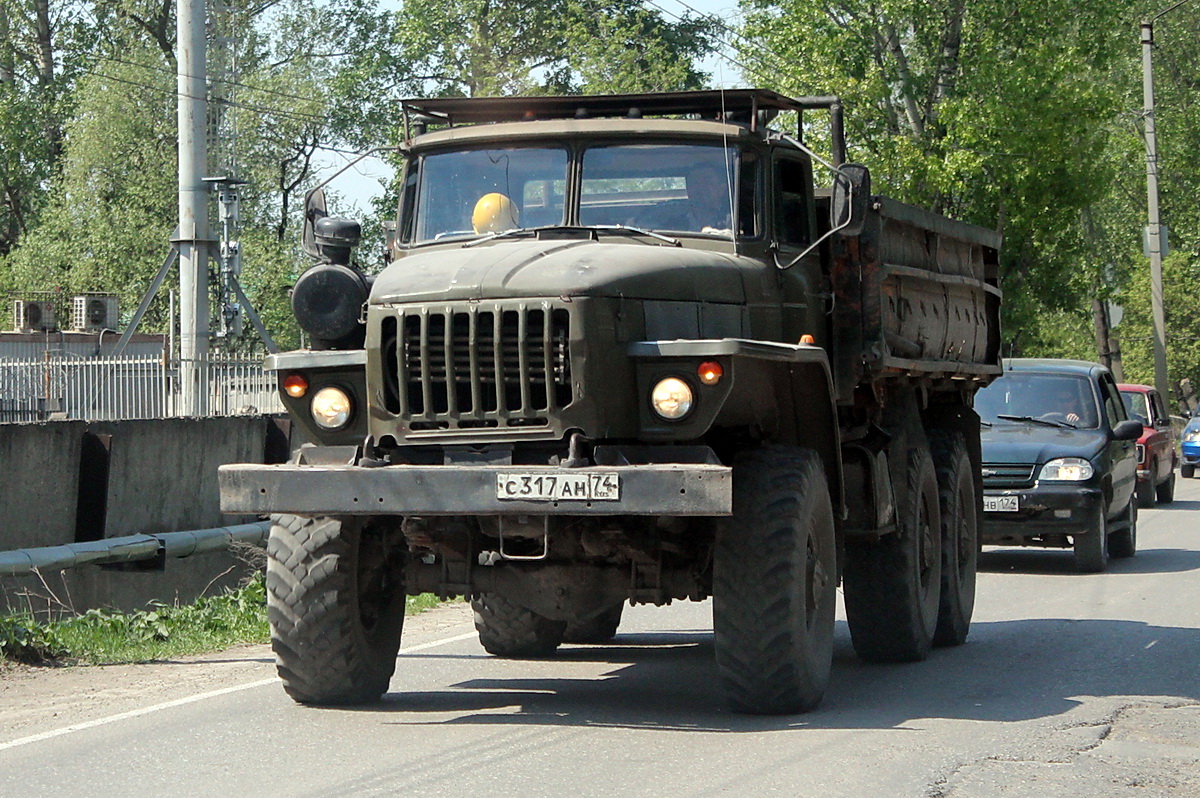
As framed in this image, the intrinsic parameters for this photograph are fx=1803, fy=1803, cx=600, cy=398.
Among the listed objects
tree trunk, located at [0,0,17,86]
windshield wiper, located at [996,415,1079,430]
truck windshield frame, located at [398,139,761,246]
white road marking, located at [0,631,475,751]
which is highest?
tree trunk, located at [0,0,17,86]

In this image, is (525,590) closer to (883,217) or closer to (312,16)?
(883,217)

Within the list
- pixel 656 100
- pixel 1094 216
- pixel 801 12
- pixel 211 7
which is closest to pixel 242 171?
pixel 211 7

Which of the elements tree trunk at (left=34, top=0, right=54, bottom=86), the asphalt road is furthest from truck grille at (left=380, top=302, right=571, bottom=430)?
tree trunk at (left=34, top=0, right=54, bottom=86)

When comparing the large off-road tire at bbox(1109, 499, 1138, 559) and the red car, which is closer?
the large off-road tire at bbox(1109, 499, 1138, 559)

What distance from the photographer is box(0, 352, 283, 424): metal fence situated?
23.5 m

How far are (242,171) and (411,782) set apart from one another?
45.0 metres

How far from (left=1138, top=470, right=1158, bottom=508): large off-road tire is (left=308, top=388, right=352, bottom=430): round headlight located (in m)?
17.7

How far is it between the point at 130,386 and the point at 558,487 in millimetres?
17706

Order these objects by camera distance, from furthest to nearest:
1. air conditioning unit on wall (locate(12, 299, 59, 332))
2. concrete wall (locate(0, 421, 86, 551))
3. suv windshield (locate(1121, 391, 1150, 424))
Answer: air conditioning unit on wall (locate(12, 299, 59, 332)) < suv windshield (locate(1121, 391, 1150, 424)) < concrete wall (locate(0, 421, 86, 551))

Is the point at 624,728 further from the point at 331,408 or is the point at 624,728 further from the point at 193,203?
the point at 193,203

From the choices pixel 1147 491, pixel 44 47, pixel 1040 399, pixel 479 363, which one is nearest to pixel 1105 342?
pixel 1147 491

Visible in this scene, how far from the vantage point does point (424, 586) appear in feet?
26.8

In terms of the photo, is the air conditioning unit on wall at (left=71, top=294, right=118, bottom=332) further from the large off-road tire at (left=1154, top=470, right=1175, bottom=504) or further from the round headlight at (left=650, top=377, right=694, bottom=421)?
the round headlight at (left=650, top=377, right=694, bottom=421)

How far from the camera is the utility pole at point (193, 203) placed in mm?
23406
